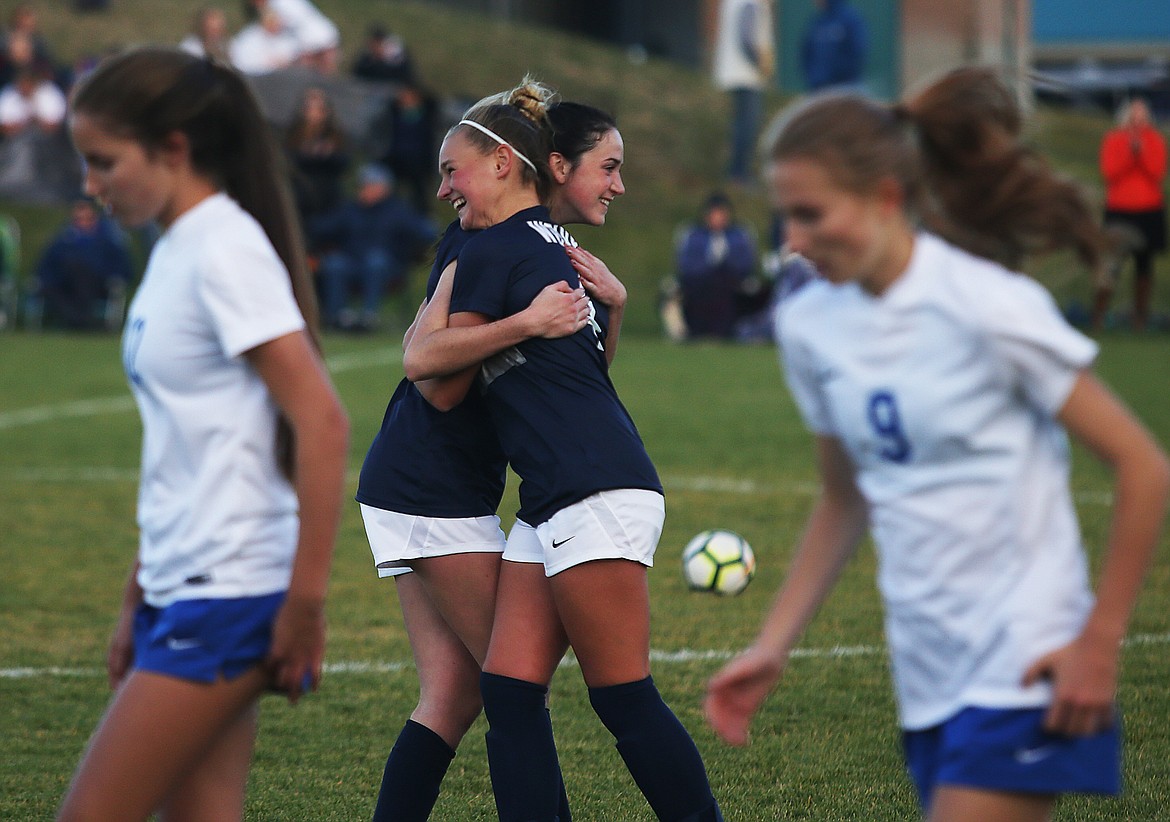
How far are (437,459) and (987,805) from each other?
5.05ft

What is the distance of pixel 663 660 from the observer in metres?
5.76

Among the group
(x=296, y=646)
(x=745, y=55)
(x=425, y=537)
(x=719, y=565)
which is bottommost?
(x=719, y=565)

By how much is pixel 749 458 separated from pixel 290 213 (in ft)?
26.0

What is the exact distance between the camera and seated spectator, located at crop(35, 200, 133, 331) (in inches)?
710

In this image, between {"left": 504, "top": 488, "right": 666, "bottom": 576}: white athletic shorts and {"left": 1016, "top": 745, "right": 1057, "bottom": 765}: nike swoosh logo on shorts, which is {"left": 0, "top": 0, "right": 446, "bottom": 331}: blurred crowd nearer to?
{"left": 504, "top": 488, "right": 666, "bottom": 576}: white athletic shorts

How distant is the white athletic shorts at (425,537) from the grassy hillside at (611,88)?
16.8 metres

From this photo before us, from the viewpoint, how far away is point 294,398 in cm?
250

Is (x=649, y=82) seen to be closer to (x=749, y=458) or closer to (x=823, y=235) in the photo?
(x=749, y=458)

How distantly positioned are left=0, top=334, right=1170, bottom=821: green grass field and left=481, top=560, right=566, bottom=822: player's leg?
87 cm

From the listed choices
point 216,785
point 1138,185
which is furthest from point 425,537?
point 1138,185

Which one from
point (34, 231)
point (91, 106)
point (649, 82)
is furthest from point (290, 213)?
point (649, 82)

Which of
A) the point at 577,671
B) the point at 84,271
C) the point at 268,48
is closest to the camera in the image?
the point at 577,671

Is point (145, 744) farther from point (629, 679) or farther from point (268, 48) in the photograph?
point (268, 48)

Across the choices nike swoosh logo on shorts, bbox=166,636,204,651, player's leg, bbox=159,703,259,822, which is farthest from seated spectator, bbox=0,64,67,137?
nike swoosh logo on shorts, bbox=166,636,204,651
